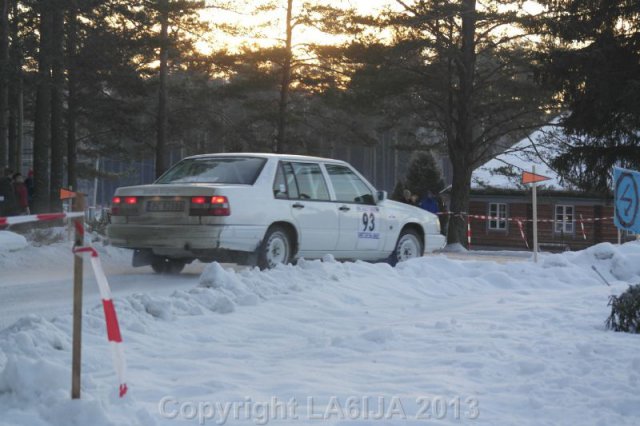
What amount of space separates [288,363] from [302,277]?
171 inches

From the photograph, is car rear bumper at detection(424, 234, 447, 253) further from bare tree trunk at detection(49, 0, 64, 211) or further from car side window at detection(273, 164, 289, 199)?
bare tree trunk at detection(49, 0, 64, 211)

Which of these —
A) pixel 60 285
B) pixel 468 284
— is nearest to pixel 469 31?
pixel 468 284

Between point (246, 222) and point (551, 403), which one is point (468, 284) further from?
point (551, 403)

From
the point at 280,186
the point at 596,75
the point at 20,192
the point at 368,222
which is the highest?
the point at 596,75

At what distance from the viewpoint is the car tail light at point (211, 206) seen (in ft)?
38.9

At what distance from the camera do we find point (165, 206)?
39.7ft

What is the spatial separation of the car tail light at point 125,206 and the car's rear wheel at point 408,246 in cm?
437

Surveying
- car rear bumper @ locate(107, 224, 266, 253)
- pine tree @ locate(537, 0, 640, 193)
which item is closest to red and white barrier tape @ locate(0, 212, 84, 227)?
car rear bumper @ locate(107, 224, 266, 253)

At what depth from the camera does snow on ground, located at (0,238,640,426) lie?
5.25m

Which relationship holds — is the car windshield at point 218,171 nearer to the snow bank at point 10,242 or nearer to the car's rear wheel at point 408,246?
the snow bank at point 10,242

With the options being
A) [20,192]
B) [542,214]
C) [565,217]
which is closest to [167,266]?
[20,192]

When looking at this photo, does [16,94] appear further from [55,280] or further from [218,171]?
[218,171]

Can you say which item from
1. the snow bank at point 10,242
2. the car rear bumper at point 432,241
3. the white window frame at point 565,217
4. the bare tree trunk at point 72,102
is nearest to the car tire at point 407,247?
the car rear bumper at point 432,241

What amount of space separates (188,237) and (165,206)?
1.81 ft
